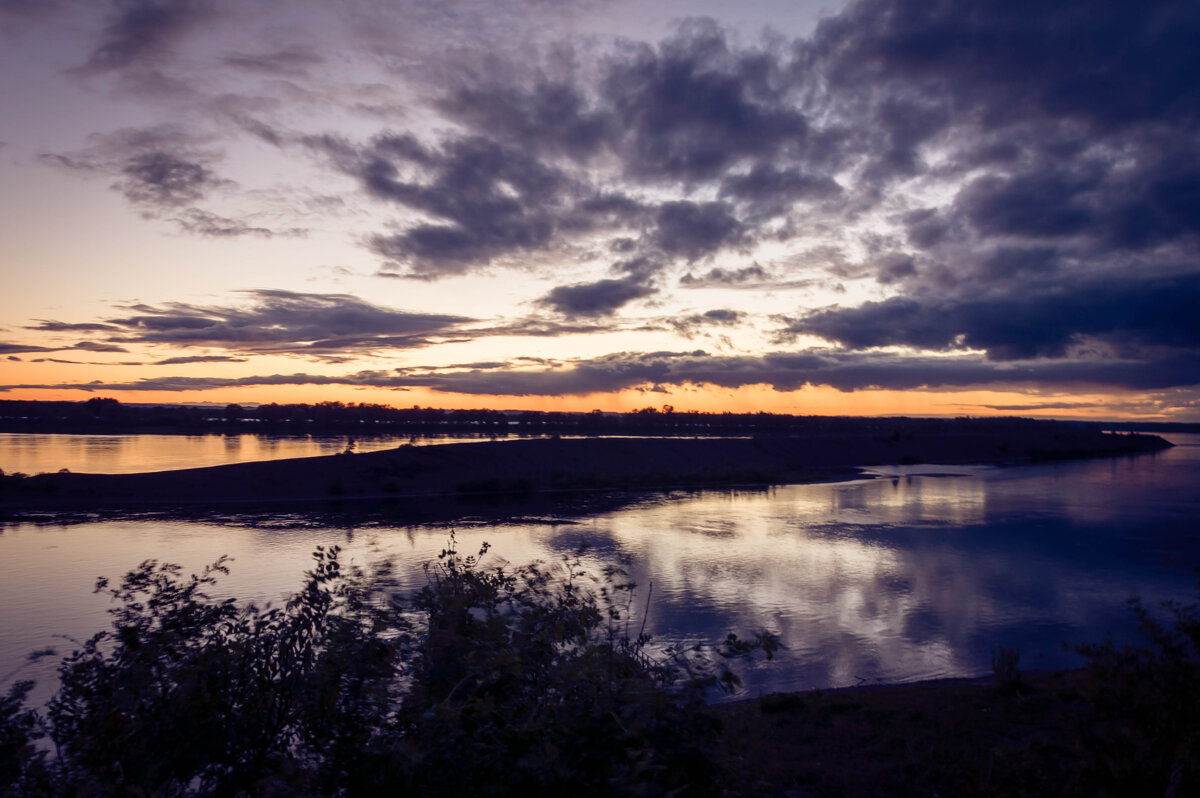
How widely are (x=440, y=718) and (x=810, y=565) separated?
16.8 m

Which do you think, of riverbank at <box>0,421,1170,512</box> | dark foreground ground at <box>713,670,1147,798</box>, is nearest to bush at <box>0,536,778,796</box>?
dark foreground ground at <box>713,670,1147,798</box>

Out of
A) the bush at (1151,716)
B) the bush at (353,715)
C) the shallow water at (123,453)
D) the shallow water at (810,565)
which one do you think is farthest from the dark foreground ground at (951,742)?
the shallow water at (123,453)

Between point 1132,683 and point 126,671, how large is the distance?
7.80m

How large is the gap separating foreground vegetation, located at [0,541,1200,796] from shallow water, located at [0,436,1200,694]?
7.20 ft

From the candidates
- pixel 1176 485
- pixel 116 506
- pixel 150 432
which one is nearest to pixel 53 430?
pixel 150 432

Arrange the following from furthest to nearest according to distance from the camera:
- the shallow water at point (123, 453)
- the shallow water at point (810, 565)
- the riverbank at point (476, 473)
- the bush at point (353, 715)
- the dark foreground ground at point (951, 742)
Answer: the shallow water at point (123, 453), the riverbank at point (476, 473), the shallow water at point (810, 565), the dark foreground ground at point (951, 742), the bush at point (353, 715)

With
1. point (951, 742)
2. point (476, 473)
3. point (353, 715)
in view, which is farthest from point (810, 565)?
point (476, 473)

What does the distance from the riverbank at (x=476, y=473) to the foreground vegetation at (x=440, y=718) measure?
2890cm

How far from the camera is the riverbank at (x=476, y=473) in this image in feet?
100

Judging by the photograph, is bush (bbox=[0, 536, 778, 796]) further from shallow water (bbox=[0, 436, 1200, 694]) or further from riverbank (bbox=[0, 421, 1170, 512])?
riverbank (bbox=[0, 421, 1170, 512])

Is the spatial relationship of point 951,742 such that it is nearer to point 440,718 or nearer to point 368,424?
point 440,718

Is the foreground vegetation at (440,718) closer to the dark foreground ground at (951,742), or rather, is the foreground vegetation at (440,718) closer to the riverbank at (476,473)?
the dark foreground ground at (951,742)

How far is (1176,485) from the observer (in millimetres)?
42938

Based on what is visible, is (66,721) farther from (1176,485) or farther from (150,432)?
(150,432)
